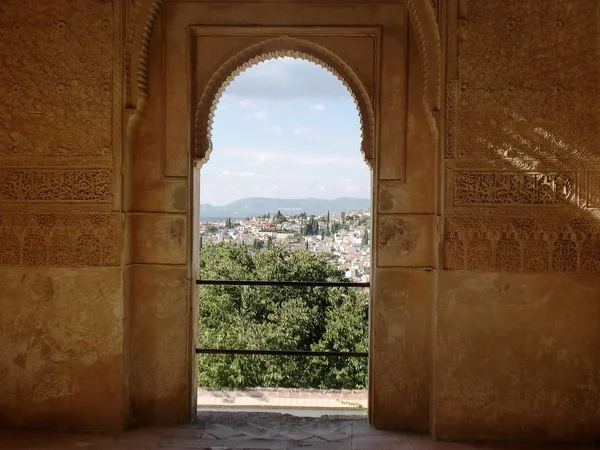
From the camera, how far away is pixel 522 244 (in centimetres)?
339

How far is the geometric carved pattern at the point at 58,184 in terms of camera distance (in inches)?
138

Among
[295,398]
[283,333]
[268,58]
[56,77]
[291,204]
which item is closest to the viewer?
[56,77]

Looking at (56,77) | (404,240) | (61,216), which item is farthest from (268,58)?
(61,216)

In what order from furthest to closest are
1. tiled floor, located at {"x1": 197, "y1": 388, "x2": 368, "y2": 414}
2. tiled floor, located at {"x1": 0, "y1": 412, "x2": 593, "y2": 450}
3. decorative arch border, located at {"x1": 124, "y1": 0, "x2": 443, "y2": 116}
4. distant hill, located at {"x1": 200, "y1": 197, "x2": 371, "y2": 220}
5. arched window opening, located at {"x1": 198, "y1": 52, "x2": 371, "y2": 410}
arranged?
distant hill, located at {"x1": 200, "y1": 197, "x2": 371, "y2": 220} → arched window opening, located at {"x1": 198, "y1": 52, "x2": 371, "y2": 410} → tiled floor, located at {"x1": 197, "y1": 388, "x2": 368, "y2": 414} → decorative arch border, located at {"x1": 124, "y1": 0, "x2": 443, "y2": 116} → tiled floor, located at {"x1": 0, "y1": 412, "x2": 593, "y2": 450}

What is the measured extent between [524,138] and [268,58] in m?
1.99

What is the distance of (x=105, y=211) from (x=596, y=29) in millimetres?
3648

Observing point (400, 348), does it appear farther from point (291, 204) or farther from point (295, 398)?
point (291, 204)

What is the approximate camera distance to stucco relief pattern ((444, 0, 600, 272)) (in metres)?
3.35

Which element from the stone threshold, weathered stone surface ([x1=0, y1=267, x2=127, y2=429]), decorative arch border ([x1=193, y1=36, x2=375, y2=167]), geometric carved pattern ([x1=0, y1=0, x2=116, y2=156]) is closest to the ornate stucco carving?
geometric carved pattern ([x1=0, y1=0, x2=116, y2=156])

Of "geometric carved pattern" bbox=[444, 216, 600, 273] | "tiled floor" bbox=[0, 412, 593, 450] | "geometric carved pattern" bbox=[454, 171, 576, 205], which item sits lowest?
"tiled floor" bbox=[0, 412, 593, 450]

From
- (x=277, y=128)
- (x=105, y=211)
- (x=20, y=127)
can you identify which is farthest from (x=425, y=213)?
(x=277, y=128)

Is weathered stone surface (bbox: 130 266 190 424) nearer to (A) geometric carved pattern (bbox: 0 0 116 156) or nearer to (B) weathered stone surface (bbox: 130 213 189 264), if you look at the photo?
(B) weathered stone surface (bbox: 130 213 189 264)

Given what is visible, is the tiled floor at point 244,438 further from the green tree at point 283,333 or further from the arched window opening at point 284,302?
the green tree at point 283,333

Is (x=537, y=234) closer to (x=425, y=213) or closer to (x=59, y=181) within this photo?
(x=425, y=213)
